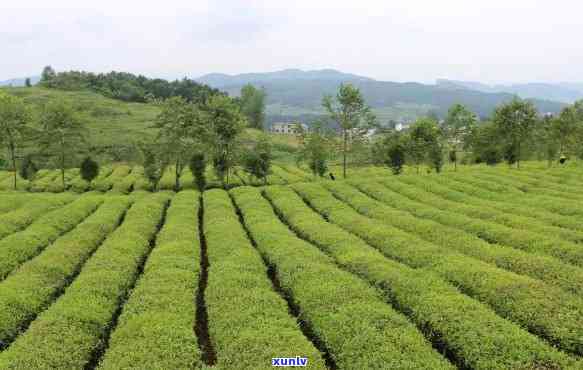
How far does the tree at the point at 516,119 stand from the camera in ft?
181

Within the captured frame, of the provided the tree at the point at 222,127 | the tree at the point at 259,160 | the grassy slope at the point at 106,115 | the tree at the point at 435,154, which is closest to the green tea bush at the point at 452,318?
the tree at the point at 222,127

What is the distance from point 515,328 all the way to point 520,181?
32153 mm

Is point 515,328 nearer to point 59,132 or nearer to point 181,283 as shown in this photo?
point 181,283

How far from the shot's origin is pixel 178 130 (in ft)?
154

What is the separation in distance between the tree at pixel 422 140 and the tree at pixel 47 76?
149 metres

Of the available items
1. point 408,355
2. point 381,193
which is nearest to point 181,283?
point 408,355

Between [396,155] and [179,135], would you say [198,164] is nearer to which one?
[179,135]

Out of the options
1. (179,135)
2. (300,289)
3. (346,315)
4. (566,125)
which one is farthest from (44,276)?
(566,125)

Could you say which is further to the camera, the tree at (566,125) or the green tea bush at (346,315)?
the tree at (566,125)

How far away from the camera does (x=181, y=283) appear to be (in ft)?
53.2

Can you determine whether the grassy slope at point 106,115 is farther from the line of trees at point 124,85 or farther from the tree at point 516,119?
the tree at point 516,119

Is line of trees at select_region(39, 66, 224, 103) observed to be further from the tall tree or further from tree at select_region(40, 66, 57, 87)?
the tall tree

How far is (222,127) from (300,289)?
3335 centimetres

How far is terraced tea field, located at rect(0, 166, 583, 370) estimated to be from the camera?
37.4 feet
